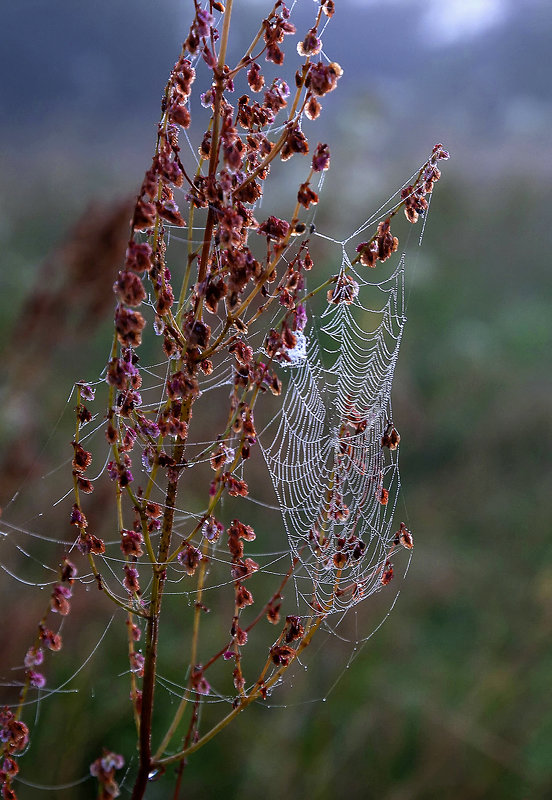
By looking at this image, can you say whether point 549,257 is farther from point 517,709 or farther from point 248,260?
point 248,260

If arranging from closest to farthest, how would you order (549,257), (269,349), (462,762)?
(269,349) → (462,762) → (549,257)

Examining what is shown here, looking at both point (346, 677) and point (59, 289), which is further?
point (346, 677)

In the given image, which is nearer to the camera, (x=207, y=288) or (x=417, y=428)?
(x=207, y=288)

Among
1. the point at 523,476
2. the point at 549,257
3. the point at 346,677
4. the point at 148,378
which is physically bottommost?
the point at 346,677

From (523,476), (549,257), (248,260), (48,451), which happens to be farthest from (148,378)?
(549,257)

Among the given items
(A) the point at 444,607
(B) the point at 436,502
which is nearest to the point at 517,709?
(A) the point at 444,607

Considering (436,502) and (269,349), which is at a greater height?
(436,502)

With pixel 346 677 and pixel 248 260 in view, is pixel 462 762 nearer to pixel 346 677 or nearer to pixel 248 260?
pixel 346 677

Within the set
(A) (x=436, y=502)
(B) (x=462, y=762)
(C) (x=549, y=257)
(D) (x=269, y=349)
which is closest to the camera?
(D) (x=269, y=349)

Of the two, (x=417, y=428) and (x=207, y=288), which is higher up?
(x=417, y=428)
